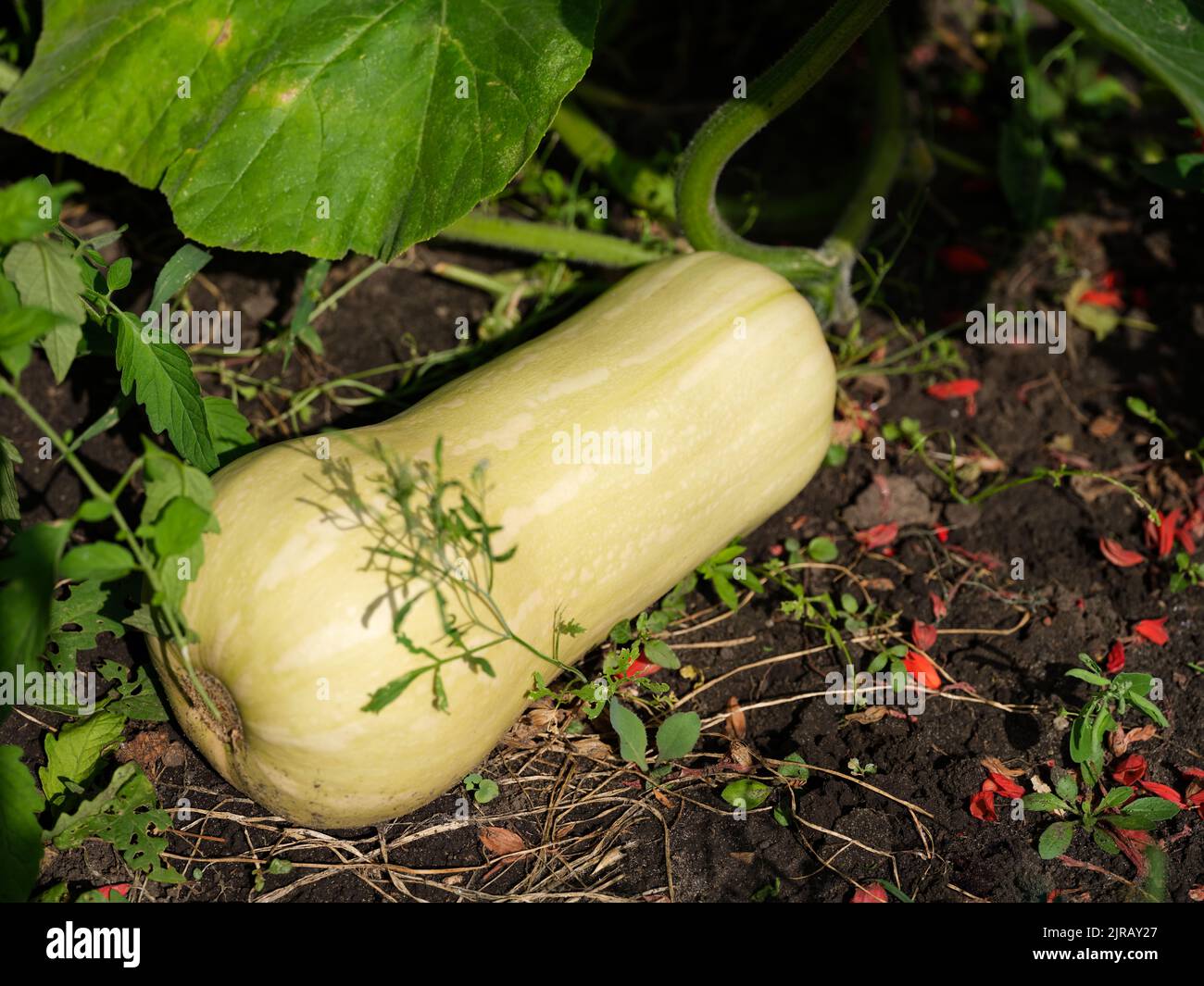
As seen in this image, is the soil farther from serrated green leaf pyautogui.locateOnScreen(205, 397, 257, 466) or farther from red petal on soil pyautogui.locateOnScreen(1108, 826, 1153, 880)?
serrated green leaf pyautogui.locateOnScreen(205, 397, 257, 466)

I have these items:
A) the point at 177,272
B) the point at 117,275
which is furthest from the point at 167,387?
the point at 177,272

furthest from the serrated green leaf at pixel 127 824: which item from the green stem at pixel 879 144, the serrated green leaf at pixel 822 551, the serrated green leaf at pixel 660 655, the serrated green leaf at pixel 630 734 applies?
the green stem at pixel 879 144

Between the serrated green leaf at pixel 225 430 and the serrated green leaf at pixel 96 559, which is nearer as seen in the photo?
the serrated green leaf at pixel 96 559

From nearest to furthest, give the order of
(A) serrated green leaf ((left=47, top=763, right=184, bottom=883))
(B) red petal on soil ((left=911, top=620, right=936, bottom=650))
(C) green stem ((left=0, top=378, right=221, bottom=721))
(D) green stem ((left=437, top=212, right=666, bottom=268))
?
(C) green stem ((left=0, top=378, right=221, bottom=721)), (A) serrated green leaf ((left=47, top=763, right=184, bottom=883)), (B) red petal on soil ((left=911, top=620, right=936, bottom=650)), (D) green stem ((left=437, top=212, right=666, bottom=268))

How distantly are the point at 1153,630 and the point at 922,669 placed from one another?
19.2 inches

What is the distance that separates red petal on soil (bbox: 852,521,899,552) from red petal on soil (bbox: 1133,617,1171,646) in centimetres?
51

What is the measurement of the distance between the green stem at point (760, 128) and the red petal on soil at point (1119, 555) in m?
0.79

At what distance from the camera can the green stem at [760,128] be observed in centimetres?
221

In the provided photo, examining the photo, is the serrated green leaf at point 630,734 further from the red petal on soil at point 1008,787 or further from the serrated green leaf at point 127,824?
the serrated green leaf at point 127,824

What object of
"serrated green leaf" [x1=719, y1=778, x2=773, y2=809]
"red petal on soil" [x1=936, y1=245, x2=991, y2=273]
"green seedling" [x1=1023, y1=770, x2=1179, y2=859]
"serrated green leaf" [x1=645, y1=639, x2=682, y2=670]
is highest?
"red petal on soil" [x1=936, y1=245, x2=991, y2=273]

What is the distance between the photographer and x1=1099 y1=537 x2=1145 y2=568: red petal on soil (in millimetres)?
2461

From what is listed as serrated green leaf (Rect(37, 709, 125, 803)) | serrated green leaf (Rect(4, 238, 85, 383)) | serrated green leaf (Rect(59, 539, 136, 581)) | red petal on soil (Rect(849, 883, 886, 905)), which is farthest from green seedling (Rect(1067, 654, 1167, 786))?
serrated green leaf (Rect(4, 238, 85, 383))

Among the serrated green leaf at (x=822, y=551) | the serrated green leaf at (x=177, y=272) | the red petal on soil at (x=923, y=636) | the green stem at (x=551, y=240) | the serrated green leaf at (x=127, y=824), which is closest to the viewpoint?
the serrated green leaf at (x=127, y=824)

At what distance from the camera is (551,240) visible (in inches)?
107
